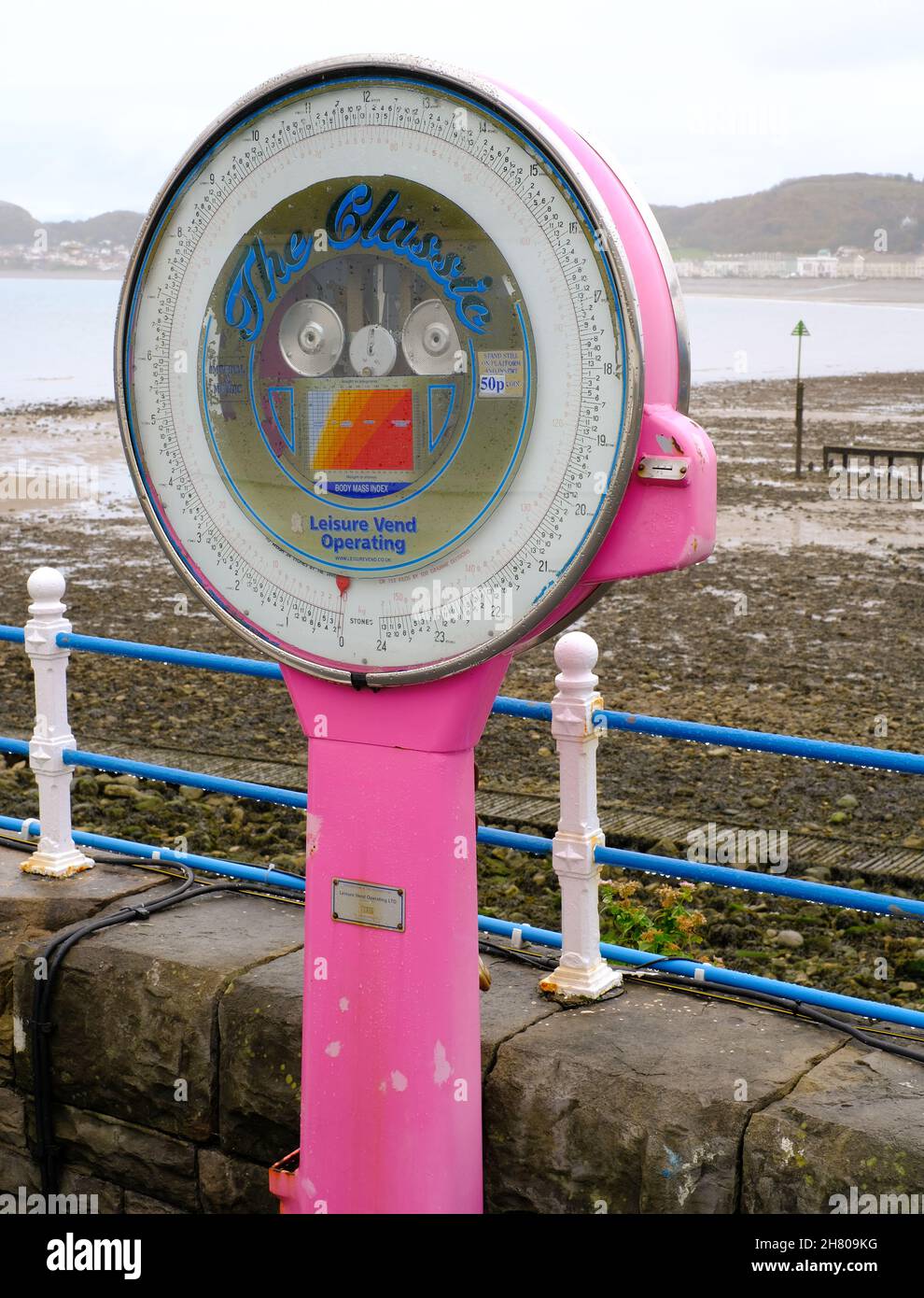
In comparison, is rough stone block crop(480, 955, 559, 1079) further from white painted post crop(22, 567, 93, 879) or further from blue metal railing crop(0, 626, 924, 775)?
white painted post crop(22, 567, 93, 879)

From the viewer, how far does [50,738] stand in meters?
3.95

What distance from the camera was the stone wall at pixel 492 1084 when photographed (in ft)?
8.56

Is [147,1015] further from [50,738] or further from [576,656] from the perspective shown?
[576,656]

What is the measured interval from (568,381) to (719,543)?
12.4 meters

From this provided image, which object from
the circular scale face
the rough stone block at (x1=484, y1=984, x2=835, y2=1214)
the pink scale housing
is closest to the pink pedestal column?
the pink scale housing

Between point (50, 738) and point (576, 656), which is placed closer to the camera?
point (576, 656)

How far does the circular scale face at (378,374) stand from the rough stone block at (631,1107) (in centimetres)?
87

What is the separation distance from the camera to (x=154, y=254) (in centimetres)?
246

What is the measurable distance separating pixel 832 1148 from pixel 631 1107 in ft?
1.13

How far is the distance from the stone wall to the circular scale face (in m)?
0.90

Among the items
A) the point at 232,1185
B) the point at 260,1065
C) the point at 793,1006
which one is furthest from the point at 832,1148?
the point at 232,1185

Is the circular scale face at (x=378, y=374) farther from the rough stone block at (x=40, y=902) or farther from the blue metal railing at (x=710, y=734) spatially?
the rough stone block at (x=40, y=902)

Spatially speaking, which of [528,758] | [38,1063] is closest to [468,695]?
[38,1063]
